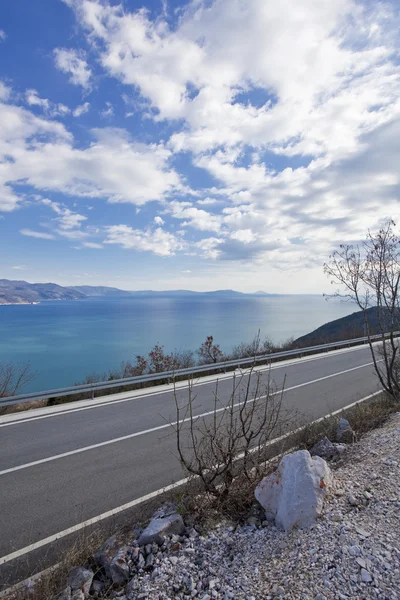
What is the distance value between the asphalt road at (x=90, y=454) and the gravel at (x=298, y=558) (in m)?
1.93

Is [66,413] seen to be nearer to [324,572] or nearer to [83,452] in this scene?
[83,452]

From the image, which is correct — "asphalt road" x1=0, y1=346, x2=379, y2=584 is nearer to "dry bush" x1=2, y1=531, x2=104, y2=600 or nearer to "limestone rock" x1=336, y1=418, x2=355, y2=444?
"dry bush" x1=2, y1=531, x2=104, y2=600

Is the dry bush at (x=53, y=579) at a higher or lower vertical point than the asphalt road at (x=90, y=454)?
higher

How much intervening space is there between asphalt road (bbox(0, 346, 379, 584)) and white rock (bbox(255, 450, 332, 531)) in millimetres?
2314

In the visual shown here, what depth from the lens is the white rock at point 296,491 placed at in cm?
329

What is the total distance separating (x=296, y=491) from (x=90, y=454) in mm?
4525

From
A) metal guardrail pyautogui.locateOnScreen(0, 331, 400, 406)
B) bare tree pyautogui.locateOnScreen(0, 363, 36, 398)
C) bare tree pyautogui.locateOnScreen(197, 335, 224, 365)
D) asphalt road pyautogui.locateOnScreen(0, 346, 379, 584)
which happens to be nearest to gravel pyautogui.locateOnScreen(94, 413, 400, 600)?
metal guardrail pyautogui.locateOnScreen(0, 331, 400, 406)

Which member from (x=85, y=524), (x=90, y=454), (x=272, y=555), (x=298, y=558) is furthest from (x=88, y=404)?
(x=298, y=558)

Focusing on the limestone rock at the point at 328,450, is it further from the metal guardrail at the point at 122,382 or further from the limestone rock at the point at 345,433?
the metal guardrail at the point at 122,382

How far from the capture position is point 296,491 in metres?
3.41

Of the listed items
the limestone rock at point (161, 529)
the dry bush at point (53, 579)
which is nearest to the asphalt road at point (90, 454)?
the dry bush at point (53, 579)

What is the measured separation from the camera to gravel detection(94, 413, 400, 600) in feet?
8.21

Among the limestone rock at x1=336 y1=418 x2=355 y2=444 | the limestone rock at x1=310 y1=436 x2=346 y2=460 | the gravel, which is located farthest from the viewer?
the limestone rock at x1=336 y1=418 x2=355 y2=444

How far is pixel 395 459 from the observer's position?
424 centimetres
